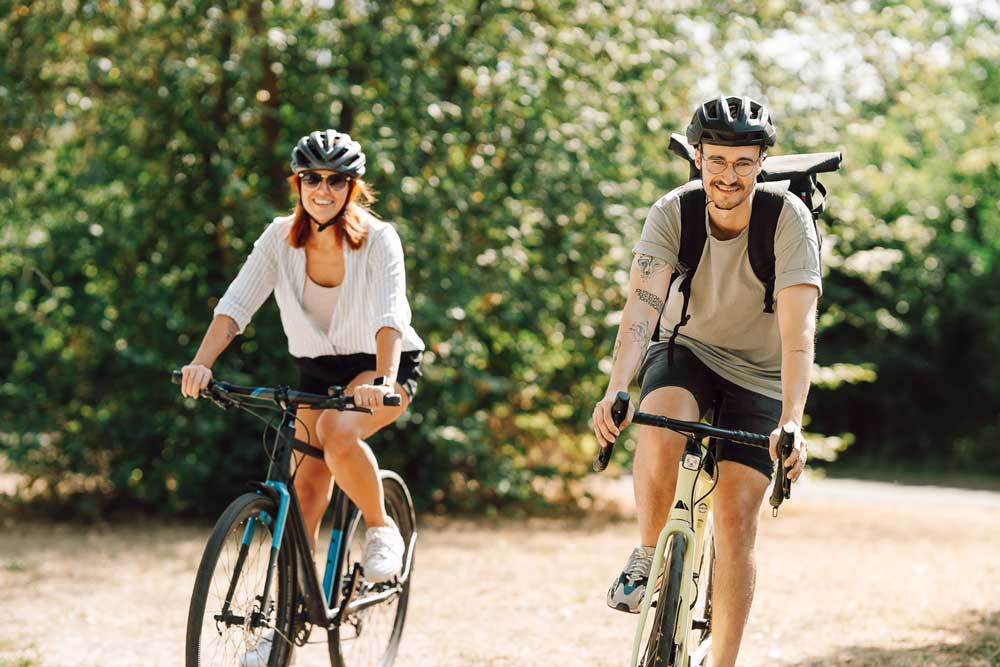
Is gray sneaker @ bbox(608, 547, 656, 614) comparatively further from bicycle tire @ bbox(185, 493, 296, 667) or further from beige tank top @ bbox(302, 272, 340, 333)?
beige tank top @ bbox(302, 272, 340, 333)

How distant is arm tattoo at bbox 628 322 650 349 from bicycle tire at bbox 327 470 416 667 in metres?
1.43

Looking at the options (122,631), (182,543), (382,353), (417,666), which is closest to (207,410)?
(182,543)

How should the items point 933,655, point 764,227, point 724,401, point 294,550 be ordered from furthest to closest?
point 933,655
point 294,550
point 724,401
point 764,227

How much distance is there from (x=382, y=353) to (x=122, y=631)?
263 centimetres

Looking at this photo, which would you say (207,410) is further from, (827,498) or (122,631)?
(827,498)

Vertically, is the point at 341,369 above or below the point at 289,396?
above

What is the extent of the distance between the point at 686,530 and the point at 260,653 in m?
1.47

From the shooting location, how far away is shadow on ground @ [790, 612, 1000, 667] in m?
5.36

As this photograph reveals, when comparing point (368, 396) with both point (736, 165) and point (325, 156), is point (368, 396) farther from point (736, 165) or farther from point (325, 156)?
point (736, 165)

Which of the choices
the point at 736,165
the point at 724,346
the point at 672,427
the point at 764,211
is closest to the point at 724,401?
the point at 724,346

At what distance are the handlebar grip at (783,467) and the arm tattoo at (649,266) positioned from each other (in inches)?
26.5

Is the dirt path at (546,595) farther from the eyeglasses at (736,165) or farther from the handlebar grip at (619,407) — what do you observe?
the eyeglasses at (736,165)

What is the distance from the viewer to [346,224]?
4.40 m

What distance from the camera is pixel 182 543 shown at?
8.74 metres
